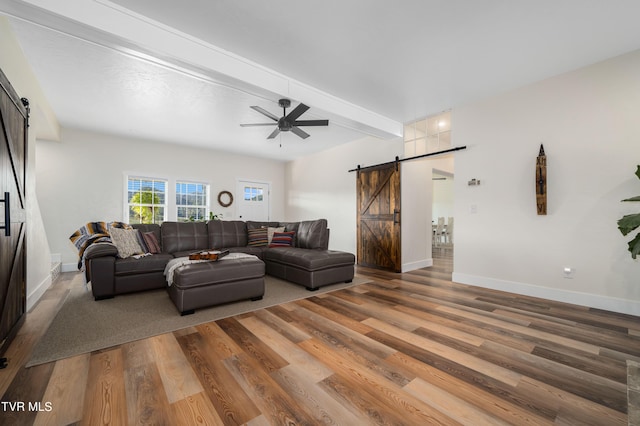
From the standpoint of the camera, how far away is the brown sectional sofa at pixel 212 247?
3352 millimetres

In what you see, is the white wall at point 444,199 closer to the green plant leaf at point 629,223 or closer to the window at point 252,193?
the window at point 252,193

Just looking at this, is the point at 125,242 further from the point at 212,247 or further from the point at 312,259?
the point at 312,259

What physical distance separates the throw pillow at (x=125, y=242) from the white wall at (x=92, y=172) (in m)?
2.31

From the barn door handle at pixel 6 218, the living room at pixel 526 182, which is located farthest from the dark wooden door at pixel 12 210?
the living room at pixel 526 182

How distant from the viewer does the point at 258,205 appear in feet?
26.5

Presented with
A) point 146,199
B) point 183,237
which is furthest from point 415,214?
point 146,199

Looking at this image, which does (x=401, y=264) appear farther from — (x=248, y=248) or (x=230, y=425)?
(x=230, y=425)

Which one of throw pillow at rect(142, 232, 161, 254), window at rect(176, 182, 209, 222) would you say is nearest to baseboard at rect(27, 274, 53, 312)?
throw pillow at rect(142, 232, 161, 254)

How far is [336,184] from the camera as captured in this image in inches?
263

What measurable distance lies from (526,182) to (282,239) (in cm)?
402

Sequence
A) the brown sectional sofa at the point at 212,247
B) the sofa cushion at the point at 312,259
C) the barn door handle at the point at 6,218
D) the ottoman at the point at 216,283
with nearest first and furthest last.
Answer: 1. the barn door handle at the point at 6,218
2. the ottoman at the point at 216,283
3. the brown sectional sofa at the point at 212,247
4. the sofa cushion at the point at 312,259

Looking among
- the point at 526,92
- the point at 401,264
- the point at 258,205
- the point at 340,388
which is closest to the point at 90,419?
the point at 340,388

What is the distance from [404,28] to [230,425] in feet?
11.1

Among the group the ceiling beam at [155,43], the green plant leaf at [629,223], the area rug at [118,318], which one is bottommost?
the area rug at [118,318]
